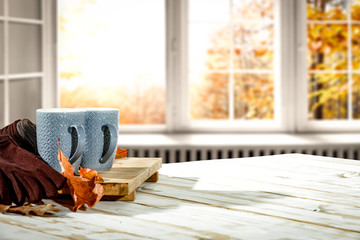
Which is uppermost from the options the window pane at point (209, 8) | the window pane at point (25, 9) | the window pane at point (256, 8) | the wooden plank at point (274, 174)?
the window pane at point (209, 8)

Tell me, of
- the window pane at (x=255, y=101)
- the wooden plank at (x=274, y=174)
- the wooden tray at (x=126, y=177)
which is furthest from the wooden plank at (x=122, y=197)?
the window pane at (x=255, y=101)

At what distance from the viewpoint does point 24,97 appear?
3160 millimetres

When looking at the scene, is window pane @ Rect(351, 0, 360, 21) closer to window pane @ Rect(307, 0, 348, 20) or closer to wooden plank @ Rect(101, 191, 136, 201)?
window pane @ Rect(307, 0, 348, 20)

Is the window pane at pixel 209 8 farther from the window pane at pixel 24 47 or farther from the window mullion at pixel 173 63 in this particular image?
the window pane at pixel 24 47

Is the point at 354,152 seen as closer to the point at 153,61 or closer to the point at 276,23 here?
the point at 276,23

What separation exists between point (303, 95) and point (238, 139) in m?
0.55

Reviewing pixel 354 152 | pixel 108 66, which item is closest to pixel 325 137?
pixel 354 152

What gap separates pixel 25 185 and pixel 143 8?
6.40 m

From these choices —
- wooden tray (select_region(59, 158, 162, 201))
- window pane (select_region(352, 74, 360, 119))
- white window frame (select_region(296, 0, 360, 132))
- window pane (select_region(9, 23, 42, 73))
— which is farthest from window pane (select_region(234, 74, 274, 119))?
wooden tray (select_region(59, 158, 162, 201))

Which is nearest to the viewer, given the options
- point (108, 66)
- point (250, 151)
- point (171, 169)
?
point (171, 169)

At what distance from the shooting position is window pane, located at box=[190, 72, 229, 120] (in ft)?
17.6

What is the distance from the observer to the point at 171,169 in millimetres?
1381

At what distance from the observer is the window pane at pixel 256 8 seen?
12.8 feet

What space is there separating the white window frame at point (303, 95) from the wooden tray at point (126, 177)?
2406 mm
